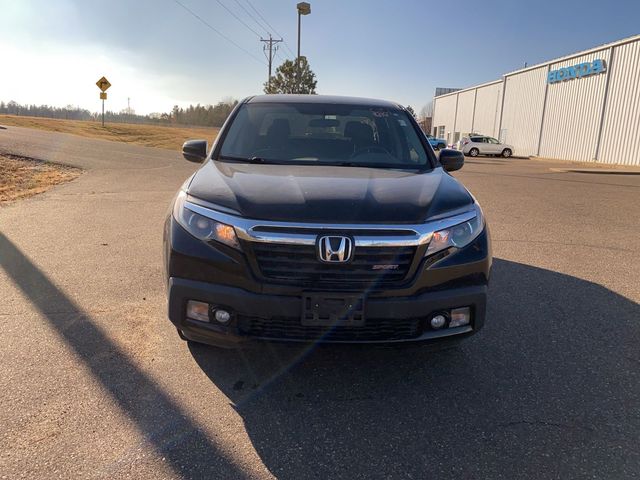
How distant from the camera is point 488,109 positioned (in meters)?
46.3

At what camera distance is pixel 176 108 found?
113062 millimetres

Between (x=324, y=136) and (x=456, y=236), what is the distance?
1.76 metres

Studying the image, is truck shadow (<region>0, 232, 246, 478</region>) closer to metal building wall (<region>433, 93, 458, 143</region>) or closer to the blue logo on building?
the blue logo on building

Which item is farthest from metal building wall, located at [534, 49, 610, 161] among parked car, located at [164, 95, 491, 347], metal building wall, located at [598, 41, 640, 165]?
parked car, located at [164, 95, 491, 347]

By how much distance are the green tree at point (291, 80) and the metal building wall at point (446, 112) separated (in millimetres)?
17948

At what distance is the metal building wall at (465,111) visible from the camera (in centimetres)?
5119

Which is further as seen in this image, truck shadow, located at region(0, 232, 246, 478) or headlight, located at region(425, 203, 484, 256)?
headlight, located at region(425, 203, 484, 256)

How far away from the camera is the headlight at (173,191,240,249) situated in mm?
2629

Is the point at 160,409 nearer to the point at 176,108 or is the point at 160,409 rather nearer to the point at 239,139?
the point at 239,139

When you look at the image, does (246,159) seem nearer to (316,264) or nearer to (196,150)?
(196,150)

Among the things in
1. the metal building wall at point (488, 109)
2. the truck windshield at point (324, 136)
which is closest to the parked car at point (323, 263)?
Result: the truck windshield at point (324, 136)

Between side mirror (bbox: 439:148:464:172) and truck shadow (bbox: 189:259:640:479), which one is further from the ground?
side mirror (bbox: 439:148:464:172)

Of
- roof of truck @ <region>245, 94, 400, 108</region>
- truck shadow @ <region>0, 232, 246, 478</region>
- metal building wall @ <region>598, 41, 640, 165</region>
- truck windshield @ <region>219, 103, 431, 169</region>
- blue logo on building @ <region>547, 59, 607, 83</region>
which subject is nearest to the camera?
truck shadow @ <region>0, 232, 246, 478</region>

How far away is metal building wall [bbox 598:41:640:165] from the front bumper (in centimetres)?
2727
